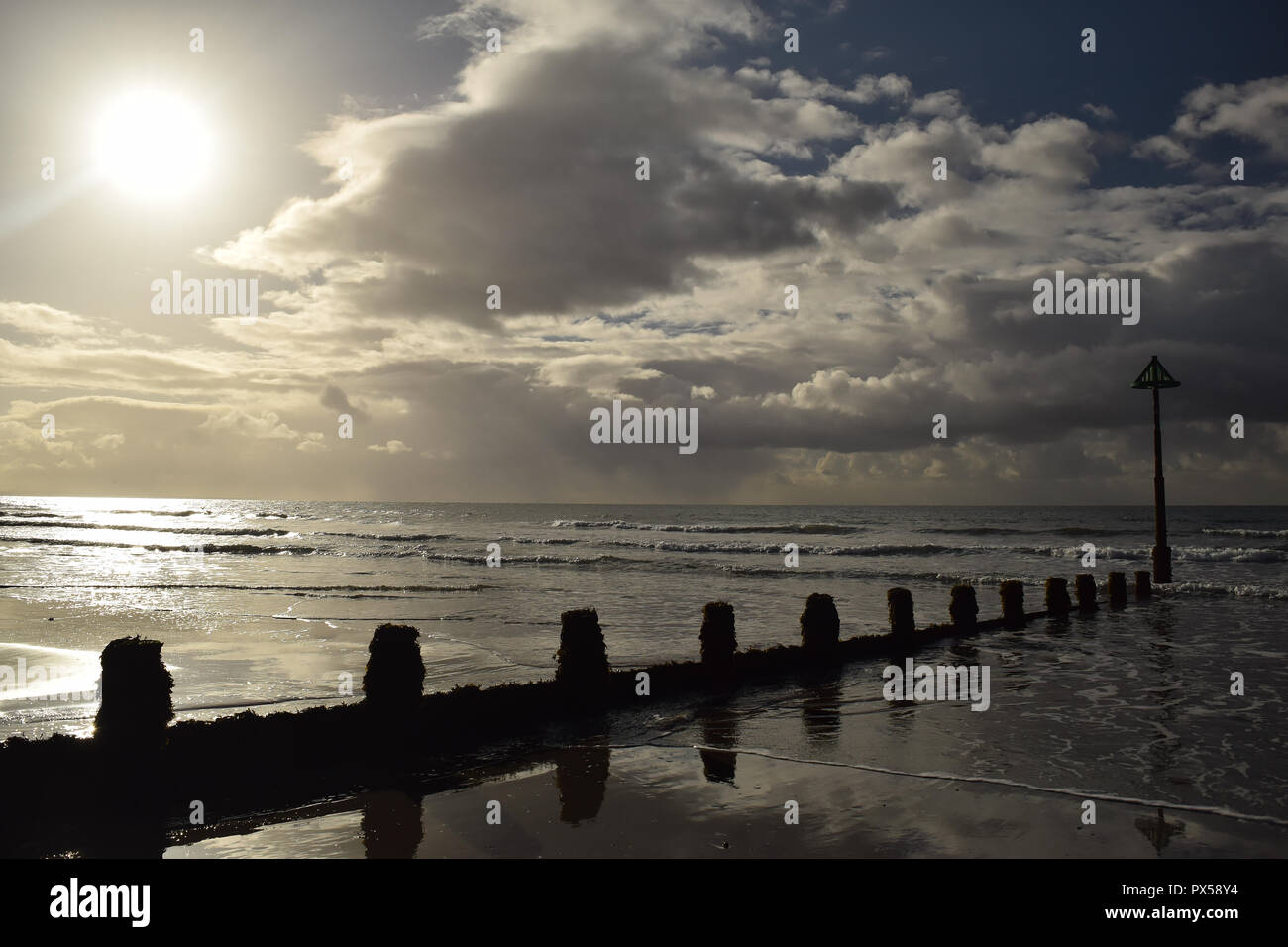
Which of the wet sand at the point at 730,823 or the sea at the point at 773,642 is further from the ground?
the wet sand at the point at 730,823

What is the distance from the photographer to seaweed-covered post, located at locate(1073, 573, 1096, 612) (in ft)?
58.6

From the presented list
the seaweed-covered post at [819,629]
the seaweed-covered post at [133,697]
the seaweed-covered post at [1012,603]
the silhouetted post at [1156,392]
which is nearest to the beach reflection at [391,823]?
the seaweed-covered post at [133,697]

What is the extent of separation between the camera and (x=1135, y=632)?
1548 cm

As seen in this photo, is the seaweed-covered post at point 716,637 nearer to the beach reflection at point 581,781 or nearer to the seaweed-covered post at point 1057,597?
the beach reflection at point 581,781

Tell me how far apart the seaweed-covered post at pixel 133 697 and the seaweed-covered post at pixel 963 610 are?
12528 mm

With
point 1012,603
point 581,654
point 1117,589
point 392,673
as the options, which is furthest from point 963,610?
point 392,673

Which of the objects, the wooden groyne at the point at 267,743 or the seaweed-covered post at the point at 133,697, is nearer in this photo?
the wooden groyne at the point at 267,743

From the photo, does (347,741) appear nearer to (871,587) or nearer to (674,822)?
(674,822)

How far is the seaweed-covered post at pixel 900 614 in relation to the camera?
13.0m

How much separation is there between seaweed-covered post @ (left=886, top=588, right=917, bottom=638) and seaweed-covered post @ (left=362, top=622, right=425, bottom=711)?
8.29 metres

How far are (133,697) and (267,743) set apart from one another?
1.04m

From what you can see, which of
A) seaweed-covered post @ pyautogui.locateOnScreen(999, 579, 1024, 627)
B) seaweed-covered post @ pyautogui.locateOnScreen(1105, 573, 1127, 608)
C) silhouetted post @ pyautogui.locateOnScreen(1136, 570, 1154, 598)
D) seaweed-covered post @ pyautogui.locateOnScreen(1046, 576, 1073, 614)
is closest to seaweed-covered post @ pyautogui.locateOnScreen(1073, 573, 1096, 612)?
seaweed-covered post @ pyautogui.locateOnScreen(1046, 576, 1073, 614)
